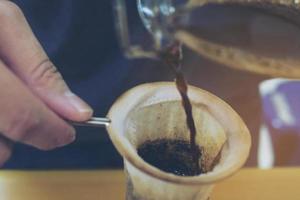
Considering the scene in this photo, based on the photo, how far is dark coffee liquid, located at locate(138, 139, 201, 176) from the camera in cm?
57

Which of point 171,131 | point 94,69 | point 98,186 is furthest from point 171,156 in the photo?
point 94,69

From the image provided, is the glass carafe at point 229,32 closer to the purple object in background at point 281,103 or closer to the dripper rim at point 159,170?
the dripper rim at point 159,170

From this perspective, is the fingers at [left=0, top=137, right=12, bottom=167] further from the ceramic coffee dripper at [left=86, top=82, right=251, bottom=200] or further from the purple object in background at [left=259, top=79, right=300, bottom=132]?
the purple object in background at [left=259, top=79, right=300, bottom=132]

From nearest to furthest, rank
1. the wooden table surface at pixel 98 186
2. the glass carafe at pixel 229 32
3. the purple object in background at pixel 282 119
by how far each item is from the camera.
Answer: the glass carafe at pixel 229 32
the wooden table surface at pixel 98 186
the purple object in background at pixel 282 119

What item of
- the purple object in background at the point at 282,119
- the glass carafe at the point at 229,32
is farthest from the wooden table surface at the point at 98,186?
the purple object in background at the point at 282,119

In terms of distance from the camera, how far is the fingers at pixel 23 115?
1.82 ft

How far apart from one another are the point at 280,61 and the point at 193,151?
0.13 meters

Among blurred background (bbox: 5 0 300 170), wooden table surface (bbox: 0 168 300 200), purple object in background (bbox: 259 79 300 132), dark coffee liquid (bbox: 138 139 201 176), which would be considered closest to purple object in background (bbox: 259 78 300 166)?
purple object in background (bbox: 259 79 300 132)

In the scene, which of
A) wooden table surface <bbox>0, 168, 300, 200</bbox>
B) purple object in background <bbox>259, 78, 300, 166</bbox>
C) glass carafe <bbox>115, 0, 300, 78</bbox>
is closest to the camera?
glass carafe <bbox>115, 0, 300, 78</bbox>

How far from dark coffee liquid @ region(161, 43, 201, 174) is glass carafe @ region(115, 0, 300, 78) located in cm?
2

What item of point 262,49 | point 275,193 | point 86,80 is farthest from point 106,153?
point 262,49

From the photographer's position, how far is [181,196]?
1.74 ft

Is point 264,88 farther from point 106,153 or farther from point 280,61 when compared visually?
point 280,61

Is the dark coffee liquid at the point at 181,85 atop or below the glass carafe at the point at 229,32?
below
